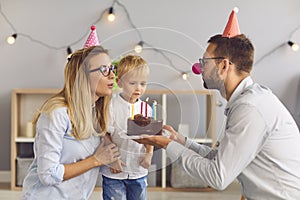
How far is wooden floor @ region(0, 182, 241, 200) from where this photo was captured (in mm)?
3494

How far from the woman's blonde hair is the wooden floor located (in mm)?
1877

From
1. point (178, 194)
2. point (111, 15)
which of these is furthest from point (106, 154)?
point (111, 15)

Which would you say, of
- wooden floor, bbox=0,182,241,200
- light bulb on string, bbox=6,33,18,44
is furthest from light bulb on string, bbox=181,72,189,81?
light bulb on string, bbox=6,33,18,44

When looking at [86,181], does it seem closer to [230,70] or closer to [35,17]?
[230,70]

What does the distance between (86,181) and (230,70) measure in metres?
0.59

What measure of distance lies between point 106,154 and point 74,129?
0.13 meters

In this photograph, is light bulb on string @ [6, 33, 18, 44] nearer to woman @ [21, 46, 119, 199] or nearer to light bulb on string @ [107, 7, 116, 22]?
light bulb on string @ [107, 7, 116, 22]

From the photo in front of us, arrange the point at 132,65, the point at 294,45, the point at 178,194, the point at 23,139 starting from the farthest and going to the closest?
the point at 294,45 < the point at 23,139 < the point at 178,194 < the point at 132,65

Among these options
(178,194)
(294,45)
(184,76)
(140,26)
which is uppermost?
(140,26)

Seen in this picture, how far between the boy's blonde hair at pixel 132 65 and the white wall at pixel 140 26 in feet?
7.95

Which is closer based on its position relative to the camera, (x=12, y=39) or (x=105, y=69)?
(x=105, y=69)

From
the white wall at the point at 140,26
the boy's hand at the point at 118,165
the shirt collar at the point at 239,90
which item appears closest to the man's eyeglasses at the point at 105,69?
→ the boy's hand at the point at 118,165

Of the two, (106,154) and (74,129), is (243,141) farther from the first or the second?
(74,129)

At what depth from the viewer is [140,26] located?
3955mm
